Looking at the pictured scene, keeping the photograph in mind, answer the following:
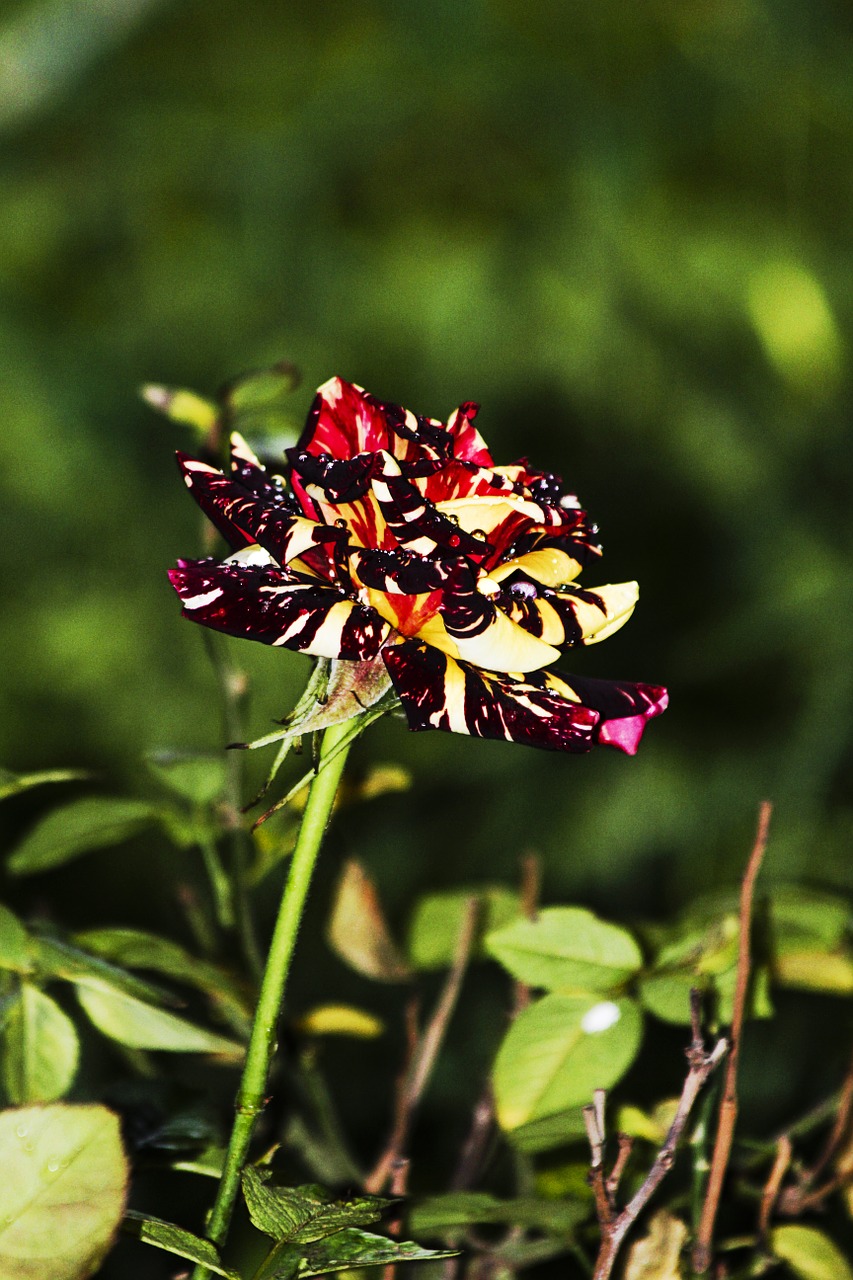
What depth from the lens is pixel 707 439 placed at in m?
0.84

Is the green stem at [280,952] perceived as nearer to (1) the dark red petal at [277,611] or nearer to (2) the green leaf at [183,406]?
(1) the dark red petal at [277,611]

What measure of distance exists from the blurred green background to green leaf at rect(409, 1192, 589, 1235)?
0.53m

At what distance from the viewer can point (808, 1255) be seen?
0.86 feet

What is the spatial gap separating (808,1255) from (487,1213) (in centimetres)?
8

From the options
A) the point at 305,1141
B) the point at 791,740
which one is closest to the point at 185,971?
the point at 305,1141

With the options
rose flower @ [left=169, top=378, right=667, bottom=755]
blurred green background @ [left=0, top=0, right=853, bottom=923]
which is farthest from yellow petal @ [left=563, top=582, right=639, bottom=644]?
blurred green background @ [left=0, top=0, right=853, bottom=923]

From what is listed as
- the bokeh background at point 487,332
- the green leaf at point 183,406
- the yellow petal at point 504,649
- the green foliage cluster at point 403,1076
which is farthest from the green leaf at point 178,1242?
the bokeh background at point 487,332

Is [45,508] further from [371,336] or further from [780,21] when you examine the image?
[780,21]

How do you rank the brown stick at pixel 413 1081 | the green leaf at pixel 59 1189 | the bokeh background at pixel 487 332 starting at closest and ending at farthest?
the green leaf at pixel 59 1189 < the brown stick at pixel 413 1081 < the bokeh background at pixel 487 332

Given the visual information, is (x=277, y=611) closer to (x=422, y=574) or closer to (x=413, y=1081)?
(x=422, y=574)

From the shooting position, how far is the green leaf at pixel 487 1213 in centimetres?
24

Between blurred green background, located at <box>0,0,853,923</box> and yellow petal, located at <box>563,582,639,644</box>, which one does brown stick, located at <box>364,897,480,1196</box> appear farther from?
blurred green background, located at <box>0,0,853,923</box>

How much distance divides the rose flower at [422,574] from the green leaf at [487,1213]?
110 mm

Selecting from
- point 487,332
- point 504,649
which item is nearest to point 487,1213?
point 504,649
